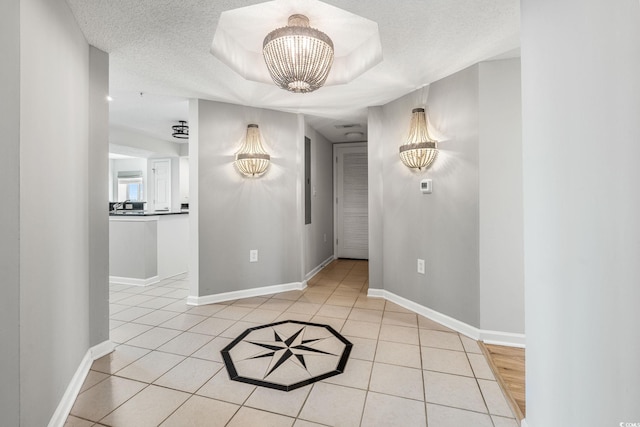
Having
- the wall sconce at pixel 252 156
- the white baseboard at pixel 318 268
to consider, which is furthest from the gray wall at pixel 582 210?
the white baseboard at pixel 318 268

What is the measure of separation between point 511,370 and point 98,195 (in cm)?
314

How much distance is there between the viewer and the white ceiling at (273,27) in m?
1.73

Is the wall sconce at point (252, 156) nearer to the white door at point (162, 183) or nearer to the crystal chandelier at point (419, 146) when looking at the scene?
the crystal chandelier at point (419, 146)

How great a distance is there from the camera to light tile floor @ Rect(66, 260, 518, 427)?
1516 mm

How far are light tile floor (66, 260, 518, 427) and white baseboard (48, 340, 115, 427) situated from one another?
0.04 meters

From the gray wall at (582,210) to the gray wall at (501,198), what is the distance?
1.10m

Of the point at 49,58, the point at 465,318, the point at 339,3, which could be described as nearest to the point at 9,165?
the point at 49,58

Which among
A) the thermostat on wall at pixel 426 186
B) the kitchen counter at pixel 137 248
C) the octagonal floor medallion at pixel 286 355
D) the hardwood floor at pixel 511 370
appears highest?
the thermostat on wall at pixel 426 186

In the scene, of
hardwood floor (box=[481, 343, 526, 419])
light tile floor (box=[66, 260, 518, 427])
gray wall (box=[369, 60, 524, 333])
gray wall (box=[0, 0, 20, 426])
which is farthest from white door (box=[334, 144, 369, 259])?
gray wall (box=[0, 0, 20, 426])

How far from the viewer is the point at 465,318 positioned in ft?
8.12

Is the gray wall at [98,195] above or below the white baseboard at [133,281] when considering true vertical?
above

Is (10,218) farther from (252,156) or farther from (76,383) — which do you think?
(252,156)

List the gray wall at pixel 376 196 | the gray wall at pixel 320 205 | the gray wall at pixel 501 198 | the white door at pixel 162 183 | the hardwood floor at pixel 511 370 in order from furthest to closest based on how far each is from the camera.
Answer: the white door at pixel 162 183, the gray wall at pixel 320 205, the gray wall at pixel 376 196, the gray wall at pixel 501 198, the hardwood floor at pixel 511 370

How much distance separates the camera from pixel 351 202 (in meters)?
5.71
